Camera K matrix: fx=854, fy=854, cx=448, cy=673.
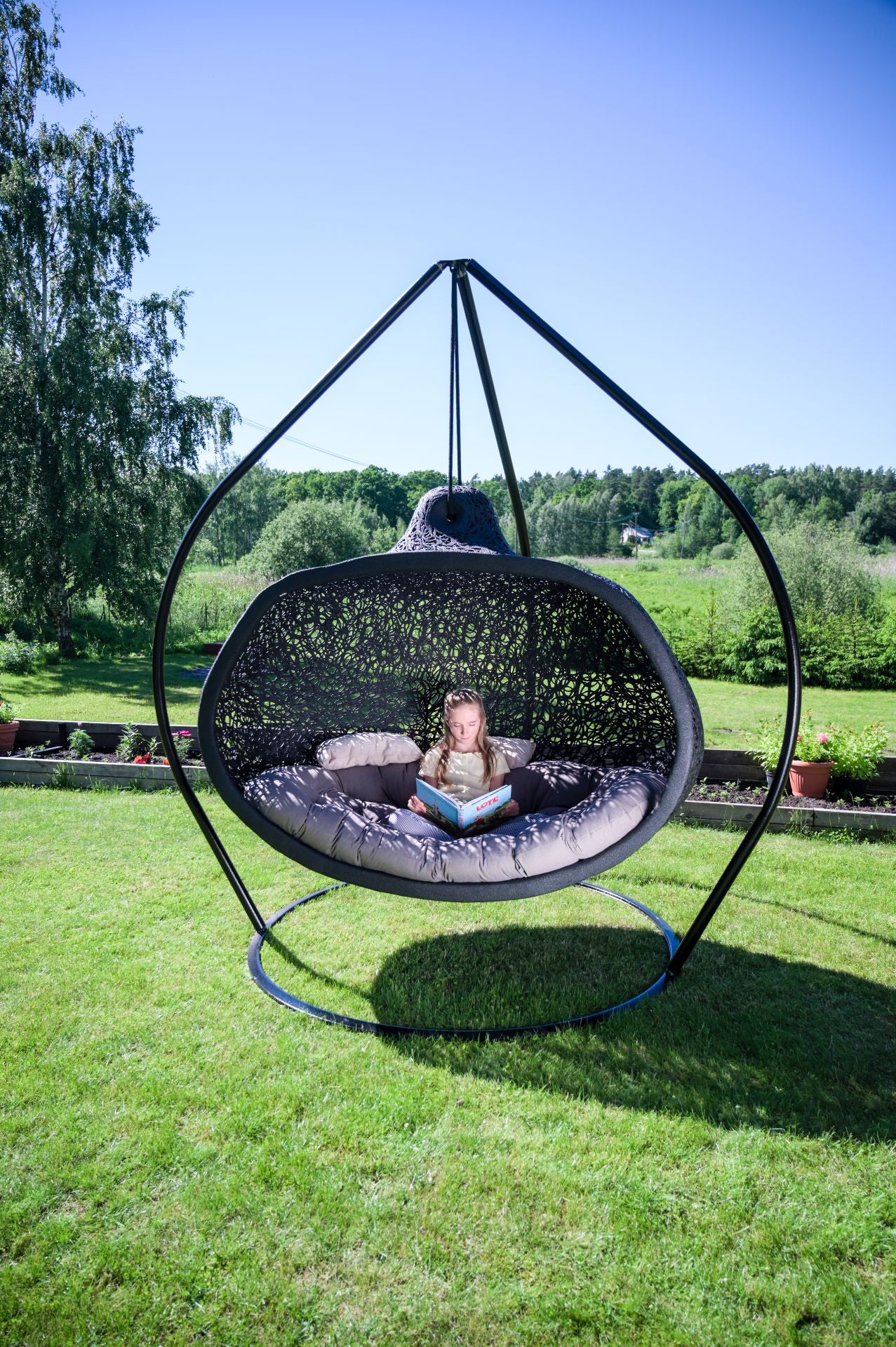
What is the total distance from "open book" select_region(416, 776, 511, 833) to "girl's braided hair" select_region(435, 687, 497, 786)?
1.36 feet

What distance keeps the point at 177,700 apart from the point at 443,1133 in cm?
723

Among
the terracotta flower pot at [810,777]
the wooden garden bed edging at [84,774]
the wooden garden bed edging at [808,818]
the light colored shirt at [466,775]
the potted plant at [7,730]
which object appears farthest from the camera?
the potted plant at [7,730]

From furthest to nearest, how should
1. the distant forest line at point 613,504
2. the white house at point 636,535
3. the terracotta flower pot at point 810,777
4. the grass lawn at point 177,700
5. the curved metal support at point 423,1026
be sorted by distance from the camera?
the white house at point 636,535 < the distant forest line at point 613,504 < the grass lawn at point 177,700 < the terracotta flower pot at point 810,777 < the curved metal support at point 423,1026

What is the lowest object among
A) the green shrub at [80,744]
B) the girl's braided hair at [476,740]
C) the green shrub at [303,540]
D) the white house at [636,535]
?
the green shrub at [80,744]

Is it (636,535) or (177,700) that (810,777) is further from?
(636,535)

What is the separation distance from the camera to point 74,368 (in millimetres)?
10289

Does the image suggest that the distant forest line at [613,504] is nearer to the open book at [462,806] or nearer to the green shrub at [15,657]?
the green shrub at [15,657]

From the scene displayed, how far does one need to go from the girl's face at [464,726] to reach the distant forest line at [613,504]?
1495cm

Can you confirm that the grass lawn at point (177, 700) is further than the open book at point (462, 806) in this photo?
Yes

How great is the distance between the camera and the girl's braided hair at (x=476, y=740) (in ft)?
11.3

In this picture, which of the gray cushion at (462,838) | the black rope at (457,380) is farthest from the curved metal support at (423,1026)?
the black rope at (457,380)

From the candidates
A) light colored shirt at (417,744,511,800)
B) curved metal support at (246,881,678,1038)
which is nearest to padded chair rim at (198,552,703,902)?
curved metal support at (246,881,678,1038)

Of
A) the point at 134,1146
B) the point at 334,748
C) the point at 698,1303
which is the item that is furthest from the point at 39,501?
the point at 698,1303

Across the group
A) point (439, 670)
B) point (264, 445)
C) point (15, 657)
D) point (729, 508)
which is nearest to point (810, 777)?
point (439, 670)
